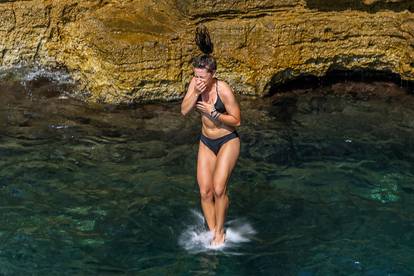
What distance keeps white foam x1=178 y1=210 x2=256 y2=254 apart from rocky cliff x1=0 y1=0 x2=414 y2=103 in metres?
4.02

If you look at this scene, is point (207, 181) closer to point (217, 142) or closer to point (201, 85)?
point (217, 142)

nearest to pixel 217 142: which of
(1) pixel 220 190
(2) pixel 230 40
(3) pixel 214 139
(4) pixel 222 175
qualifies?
(3) pixel 214 139

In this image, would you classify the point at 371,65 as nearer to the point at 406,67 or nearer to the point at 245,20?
the point at 406,67

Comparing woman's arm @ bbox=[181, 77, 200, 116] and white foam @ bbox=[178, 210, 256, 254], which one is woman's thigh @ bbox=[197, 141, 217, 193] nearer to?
woman's arm @ bbox=[181, 77, 200, 116]

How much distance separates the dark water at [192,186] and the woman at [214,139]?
0.52 metres

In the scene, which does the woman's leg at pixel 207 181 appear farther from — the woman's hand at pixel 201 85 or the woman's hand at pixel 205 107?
the woman's hand at pixel 201 85

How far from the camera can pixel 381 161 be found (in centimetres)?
1095

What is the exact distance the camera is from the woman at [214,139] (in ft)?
27.4

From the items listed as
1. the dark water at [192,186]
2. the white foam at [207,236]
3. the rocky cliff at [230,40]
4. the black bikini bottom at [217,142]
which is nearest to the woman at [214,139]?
the black bikini bottom at [217,142]

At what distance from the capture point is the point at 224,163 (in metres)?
8.50

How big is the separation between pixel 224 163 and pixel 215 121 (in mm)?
514

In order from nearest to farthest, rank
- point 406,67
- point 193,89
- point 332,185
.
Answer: point 193,89 < point 332,185 < point 406,67

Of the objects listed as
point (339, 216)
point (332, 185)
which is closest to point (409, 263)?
point (339, 216)

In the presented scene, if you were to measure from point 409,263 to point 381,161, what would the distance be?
2.75m
